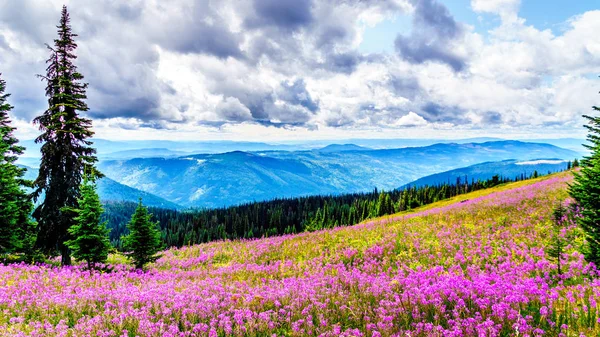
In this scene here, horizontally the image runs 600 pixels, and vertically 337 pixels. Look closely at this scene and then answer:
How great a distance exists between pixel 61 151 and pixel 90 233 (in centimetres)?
783

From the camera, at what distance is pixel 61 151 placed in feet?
68.8

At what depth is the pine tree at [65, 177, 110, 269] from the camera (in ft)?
53.5

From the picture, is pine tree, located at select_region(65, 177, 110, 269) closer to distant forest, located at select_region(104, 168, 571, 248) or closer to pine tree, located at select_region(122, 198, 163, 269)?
pine tree, located at select_region(122, 198, 163, 269)

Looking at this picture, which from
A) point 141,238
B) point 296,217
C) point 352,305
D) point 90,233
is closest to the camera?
point 352,305

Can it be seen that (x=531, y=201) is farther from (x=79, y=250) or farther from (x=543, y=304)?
(x=79, y=250)

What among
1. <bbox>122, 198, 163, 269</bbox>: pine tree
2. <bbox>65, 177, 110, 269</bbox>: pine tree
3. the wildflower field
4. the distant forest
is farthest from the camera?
the distant forest

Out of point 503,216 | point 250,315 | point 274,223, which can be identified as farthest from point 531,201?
point 274,223

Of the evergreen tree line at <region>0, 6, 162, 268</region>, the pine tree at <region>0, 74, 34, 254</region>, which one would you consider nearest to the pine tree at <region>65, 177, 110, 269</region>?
the evergreen tree line at <region>0, 6, 162, 268</region>

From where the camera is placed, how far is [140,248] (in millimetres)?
18469

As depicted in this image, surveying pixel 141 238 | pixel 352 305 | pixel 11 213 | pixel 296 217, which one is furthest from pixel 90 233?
pixel 296 217

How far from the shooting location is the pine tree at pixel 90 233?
16.3 m

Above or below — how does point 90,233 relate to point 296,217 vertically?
above

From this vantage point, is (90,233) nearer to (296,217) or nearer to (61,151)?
(61,151)

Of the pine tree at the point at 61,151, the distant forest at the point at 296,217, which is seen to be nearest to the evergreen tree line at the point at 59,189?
the pine tree at the point at 61,151
